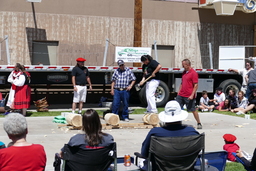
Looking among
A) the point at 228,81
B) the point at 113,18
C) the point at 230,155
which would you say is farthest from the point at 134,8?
the point at 230,155

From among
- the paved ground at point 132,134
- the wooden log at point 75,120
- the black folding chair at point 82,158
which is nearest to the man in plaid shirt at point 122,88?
the paved ground at point 132,134

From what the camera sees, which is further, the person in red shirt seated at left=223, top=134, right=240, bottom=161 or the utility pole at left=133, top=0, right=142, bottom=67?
the utility pole at left=133, top=0, right=142, bottom=67

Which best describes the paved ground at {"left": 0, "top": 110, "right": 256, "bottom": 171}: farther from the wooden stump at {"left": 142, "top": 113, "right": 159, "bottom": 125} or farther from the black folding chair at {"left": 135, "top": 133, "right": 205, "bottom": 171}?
the black folding chair at {"left": 135, "top": 133, "right": 205, "bottom": 171}

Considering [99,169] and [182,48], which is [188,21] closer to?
[182,48]

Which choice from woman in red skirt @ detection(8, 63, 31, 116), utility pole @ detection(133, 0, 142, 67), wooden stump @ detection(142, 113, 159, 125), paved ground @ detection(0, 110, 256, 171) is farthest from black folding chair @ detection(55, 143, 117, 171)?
utility pole @ detection(133, 0, 142, 67)

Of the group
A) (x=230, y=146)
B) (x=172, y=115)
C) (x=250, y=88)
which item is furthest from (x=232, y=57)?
(x=172, y=115)

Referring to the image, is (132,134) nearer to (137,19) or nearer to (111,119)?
(111,119)

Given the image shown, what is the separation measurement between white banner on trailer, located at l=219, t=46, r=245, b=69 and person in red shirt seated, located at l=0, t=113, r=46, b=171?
1544 cm

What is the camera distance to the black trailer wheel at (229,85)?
17.5 meters

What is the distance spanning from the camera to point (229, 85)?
17578mm

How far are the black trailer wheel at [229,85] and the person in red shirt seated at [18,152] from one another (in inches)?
552

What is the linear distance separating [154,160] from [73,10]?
14.6 metres

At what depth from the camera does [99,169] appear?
16.5 feet

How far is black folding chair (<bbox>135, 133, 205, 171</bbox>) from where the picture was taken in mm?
5008
